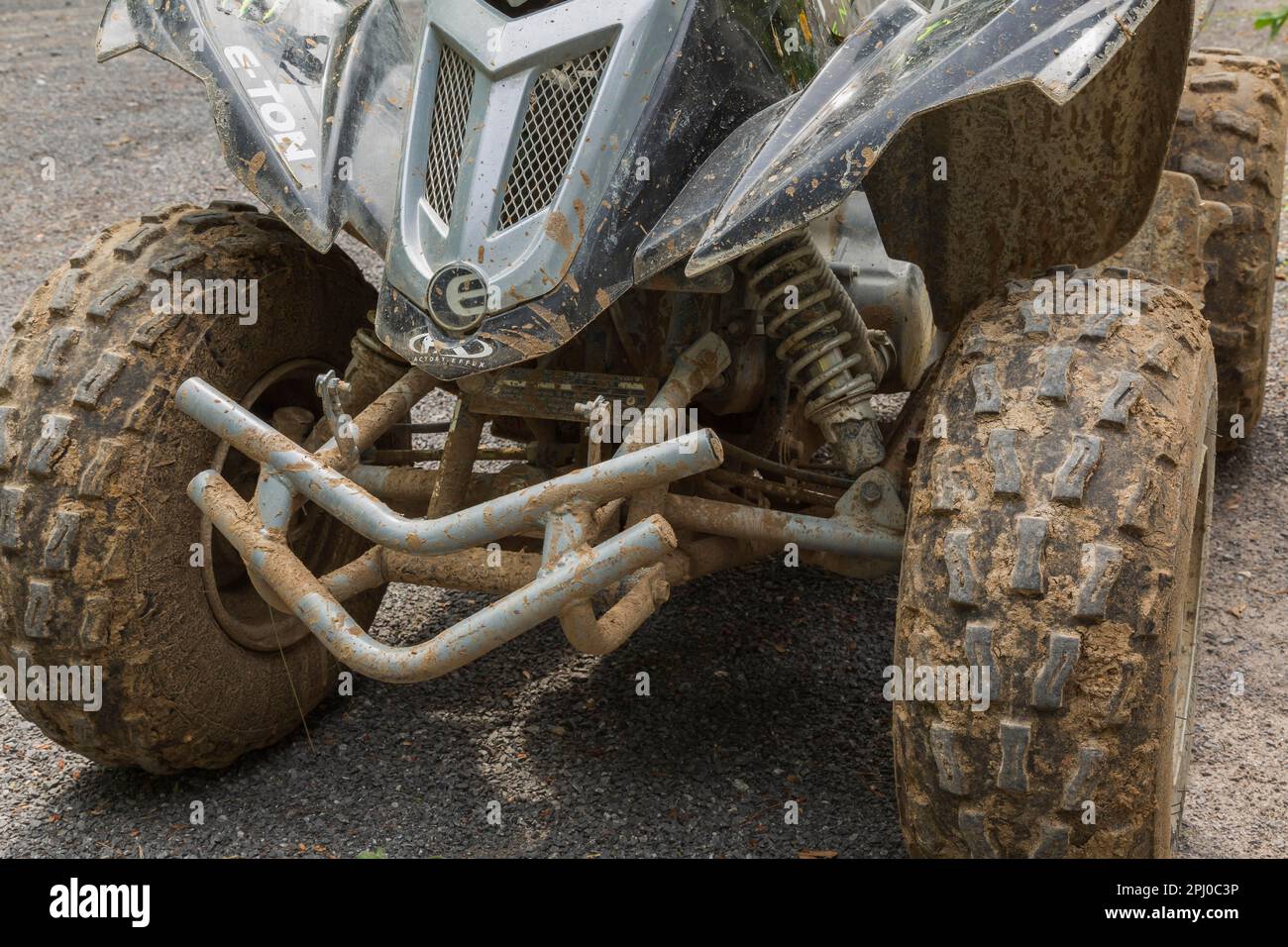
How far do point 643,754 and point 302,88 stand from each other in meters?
1.68

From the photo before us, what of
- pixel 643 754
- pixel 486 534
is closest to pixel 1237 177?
pixel 643 754

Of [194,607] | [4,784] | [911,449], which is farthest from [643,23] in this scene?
[4,784]

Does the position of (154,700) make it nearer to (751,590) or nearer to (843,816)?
(843,816)

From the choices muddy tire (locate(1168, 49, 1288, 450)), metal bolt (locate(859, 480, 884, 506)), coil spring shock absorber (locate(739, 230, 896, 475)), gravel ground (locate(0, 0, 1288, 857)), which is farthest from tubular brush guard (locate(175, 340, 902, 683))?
muddy tire (locate(1168, 49, 1288, 450))

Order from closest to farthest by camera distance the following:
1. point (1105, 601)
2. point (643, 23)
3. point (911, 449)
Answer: point (1105, 601)
point (643, 23)
point (911, 449)

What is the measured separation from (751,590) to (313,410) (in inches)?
57.5

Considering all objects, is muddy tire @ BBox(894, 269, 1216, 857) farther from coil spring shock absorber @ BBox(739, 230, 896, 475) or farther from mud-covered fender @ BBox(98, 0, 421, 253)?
mud-covered fender @ BBox(98, 0, 421, 253)

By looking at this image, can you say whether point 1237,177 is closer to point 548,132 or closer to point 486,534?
point 548,132

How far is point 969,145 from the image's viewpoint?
10.4 feet

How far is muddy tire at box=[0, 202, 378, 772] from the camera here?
320 centimetres

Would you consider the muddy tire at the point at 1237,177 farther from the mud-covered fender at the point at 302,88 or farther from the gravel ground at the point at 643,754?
the mud-covered fender at the point at 302,88

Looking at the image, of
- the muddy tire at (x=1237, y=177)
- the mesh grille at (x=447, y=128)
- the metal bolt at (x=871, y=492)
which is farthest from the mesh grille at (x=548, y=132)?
the muddy tire at (x=1237, y=177)
